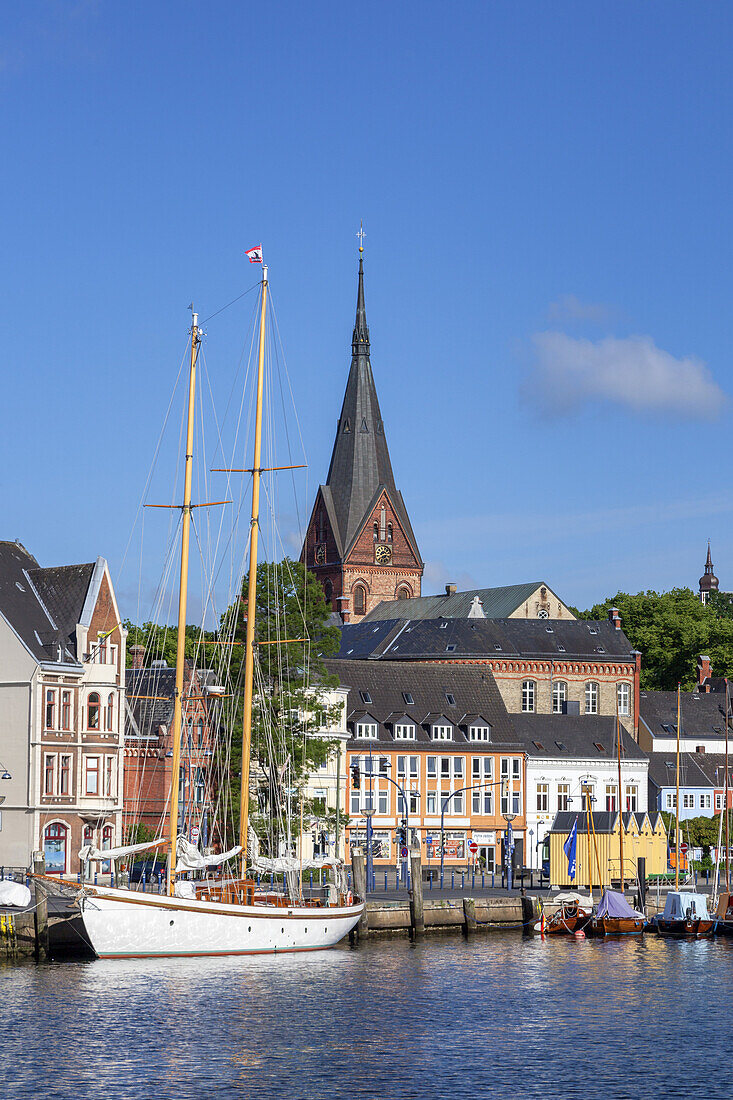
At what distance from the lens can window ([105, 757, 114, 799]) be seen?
8819 cm

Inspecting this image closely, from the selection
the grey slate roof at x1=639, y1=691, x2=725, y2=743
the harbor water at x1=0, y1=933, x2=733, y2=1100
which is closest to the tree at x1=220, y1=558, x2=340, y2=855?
the harbor water at x1=0, y1=933, x2=733, y2=1100

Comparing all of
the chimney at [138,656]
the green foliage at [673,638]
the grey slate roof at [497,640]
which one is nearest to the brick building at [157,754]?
A: the chimney at [138,656]

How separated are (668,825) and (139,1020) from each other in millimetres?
86030

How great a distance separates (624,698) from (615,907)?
74952 millimetres

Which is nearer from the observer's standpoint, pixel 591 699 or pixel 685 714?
pixel 591 699

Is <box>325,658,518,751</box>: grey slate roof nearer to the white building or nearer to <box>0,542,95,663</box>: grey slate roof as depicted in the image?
the white building

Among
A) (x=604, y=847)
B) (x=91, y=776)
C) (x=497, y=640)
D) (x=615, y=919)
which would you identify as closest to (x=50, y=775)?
(x=91, y=776)

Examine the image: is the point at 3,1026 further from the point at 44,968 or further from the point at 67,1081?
the point at 44,968

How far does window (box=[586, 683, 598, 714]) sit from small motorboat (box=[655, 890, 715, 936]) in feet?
231

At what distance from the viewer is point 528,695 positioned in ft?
490

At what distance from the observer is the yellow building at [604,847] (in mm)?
92688

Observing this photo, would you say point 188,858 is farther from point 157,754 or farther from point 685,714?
point 685,714

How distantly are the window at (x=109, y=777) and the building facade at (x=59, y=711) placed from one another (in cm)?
5

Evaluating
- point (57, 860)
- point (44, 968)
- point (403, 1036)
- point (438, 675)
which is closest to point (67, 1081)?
point (403, 1036)
